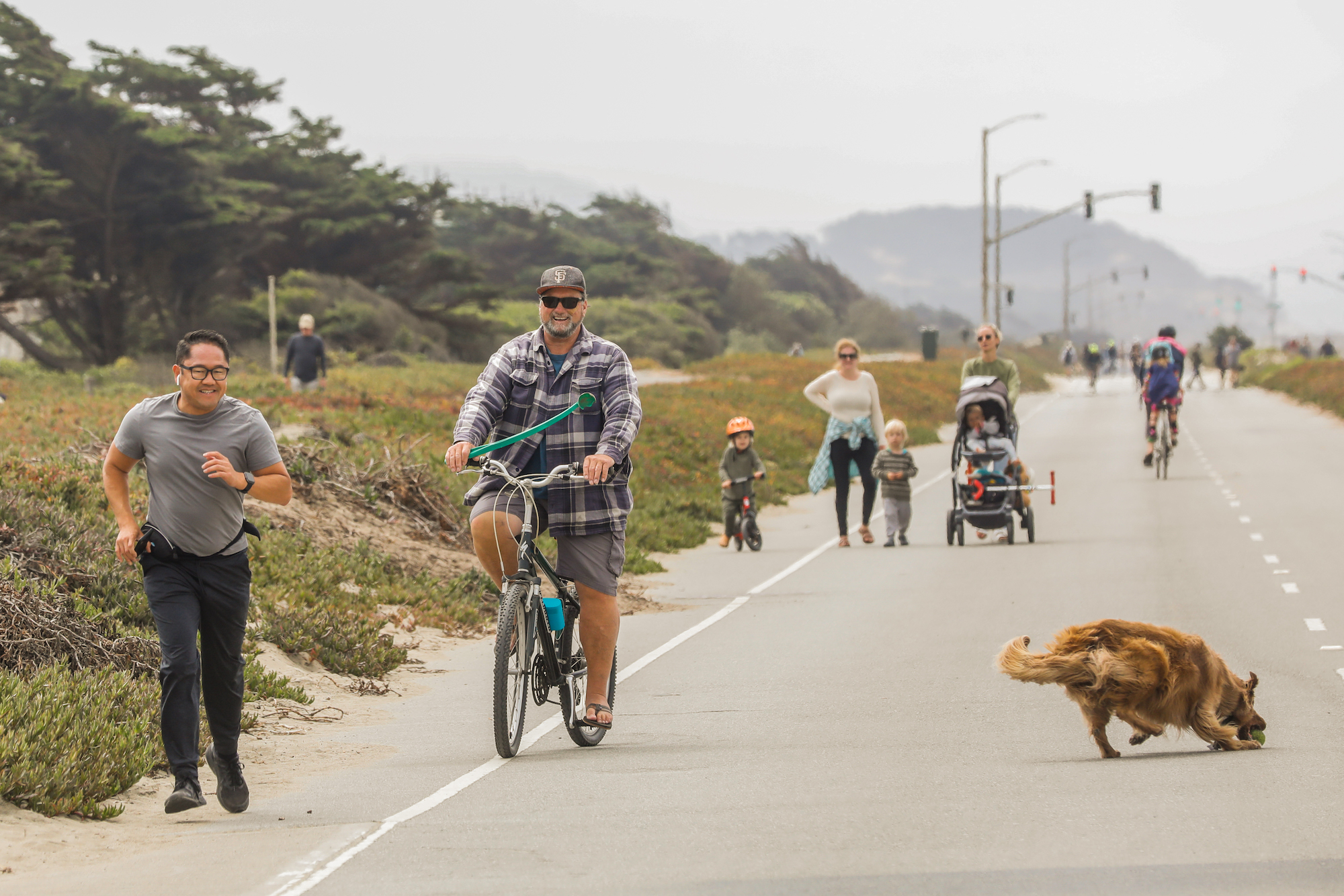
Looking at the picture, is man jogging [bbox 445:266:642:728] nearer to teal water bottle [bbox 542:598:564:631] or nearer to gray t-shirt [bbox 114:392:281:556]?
teal water bottle [bbox 542:598:564:631]

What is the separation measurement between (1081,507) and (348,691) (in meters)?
14.3

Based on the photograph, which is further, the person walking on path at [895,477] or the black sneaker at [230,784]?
the person walking on path at [895,477]

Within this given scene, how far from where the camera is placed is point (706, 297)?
88.8 m

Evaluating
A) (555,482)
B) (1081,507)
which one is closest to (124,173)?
(1081,507)

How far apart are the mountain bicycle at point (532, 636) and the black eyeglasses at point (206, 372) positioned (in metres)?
1.14

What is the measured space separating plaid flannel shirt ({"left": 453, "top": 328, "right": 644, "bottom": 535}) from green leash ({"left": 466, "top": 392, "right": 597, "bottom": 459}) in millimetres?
95

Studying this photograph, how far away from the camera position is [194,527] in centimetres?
627

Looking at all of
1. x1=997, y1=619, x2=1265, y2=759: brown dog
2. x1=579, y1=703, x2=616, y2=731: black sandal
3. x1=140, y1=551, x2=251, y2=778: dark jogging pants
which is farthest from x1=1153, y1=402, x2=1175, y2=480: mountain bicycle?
x1=140, y1=551, x2=251, y2=778: dark jogging pants

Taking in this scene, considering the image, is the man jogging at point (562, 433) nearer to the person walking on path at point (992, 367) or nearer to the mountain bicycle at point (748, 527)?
the mountain bicycle at point (748, 527)

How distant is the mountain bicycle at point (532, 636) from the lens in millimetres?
6836

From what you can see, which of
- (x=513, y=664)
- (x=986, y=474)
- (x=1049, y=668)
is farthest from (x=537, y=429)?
(x=986, y=474)

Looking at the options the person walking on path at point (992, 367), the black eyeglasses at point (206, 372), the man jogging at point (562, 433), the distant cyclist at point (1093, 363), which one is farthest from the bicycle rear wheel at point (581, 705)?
the distant cyclist at point (1093, 363)

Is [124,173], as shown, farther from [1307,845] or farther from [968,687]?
[1307,845]

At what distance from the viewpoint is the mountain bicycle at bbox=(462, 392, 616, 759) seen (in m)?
6.84
